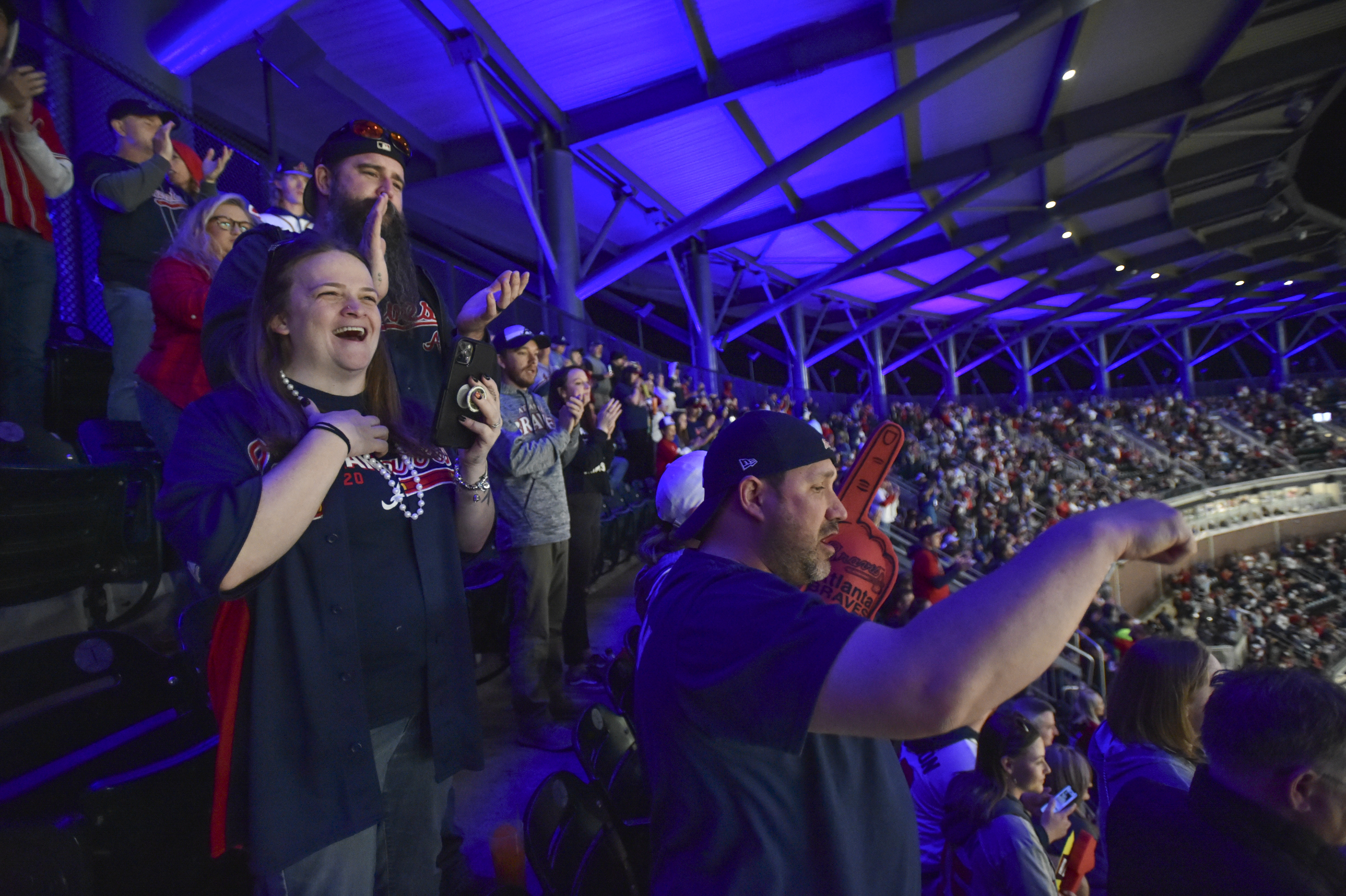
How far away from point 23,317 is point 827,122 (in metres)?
11.4

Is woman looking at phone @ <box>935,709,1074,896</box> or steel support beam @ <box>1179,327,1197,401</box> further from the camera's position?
steel support beam @ <box>1179,327,1197,401</box>

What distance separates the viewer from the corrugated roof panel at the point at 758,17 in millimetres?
8688

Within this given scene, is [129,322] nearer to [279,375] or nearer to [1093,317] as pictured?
[279,375]

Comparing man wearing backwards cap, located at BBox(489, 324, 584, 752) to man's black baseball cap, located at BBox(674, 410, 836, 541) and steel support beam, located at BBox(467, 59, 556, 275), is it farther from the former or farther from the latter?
steel support beam, located at BBox(467, 59, 556, 275)

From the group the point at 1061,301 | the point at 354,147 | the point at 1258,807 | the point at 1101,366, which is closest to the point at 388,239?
the point at 354,147

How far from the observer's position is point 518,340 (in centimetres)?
352

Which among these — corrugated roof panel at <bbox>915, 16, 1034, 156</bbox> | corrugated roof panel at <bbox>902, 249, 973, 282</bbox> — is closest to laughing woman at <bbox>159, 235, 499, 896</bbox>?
corrugated roof panel at <bbox>915, 16, 1034, 156</bbox>

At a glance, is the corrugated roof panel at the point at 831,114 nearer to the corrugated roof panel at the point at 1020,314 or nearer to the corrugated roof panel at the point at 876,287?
the corrugated roof panel at the point at 876,287

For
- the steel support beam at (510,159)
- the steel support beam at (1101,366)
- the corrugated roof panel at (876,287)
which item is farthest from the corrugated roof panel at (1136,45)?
the steel support beam at (1101,366)

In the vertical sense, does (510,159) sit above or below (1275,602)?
above

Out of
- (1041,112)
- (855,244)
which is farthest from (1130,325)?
(1041,112)

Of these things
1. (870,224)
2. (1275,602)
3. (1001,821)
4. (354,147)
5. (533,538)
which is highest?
(870,224)

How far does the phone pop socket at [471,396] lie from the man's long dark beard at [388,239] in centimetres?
39

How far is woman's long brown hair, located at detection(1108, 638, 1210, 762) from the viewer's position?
2.29 metres
